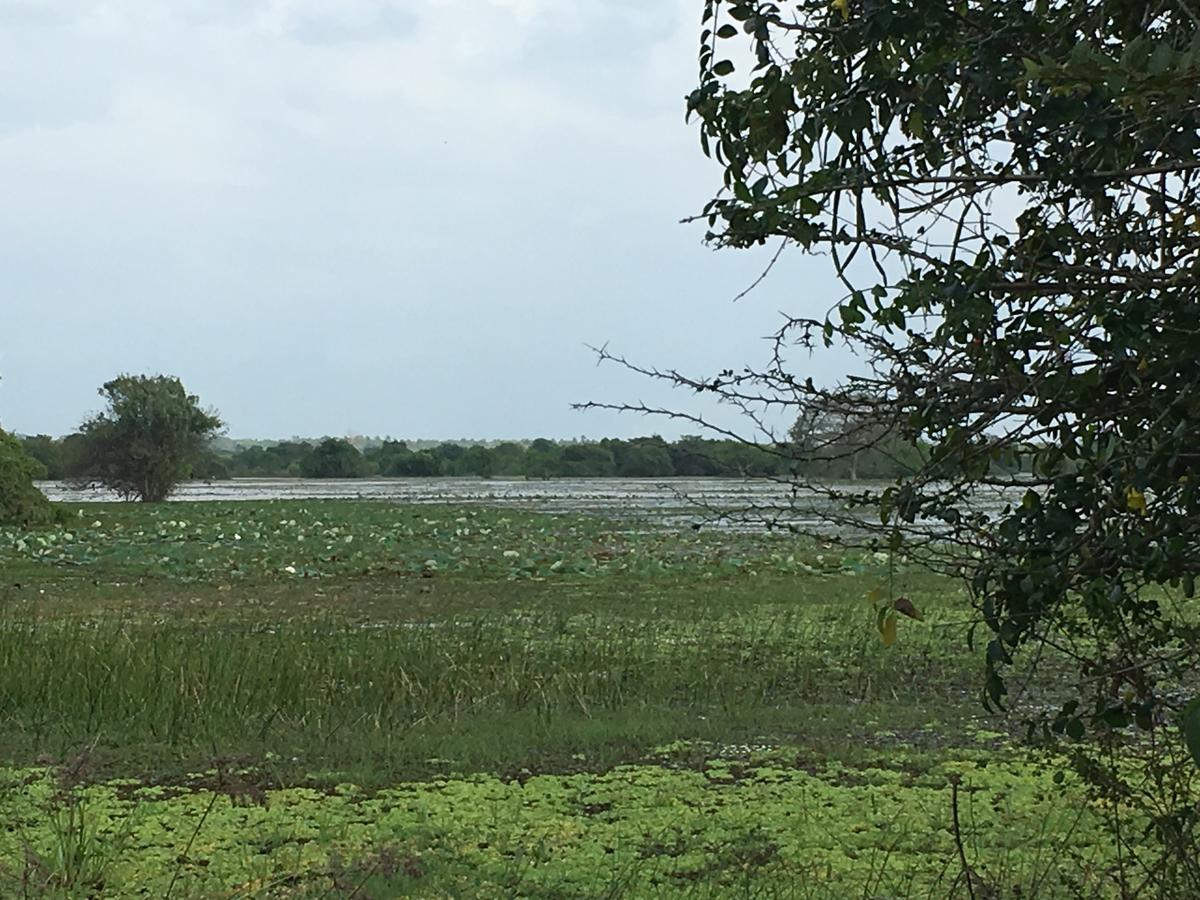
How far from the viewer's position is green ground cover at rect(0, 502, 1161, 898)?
3.65m

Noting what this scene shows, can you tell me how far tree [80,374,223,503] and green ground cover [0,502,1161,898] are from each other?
68.1 feet

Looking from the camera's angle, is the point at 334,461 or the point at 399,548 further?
the point at 334,461

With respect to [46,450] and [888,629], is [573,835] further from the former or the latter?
[46,450]

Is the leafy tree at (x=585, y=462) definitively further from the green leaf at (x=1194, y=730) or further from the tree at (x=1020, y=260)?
the green leaf at (x=1194, y=730)

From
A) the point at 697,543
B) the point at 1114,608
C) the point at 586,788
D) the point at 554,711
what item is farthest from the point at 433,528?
the point at 1114,608

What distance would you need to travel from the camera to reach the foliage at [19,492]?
1959 cm

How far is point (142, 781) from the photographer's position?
492 centimetres

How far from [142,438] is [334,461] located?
2488 cm

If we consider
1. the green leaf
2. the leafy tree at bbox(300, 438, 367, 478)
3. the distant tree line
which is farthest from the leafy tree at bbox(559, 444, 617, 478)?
the green leaf

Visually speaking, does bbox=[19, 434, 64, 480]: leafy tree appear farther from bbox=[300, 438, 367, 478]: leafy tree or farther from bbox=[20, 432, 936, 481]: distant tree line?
bbox=[300, 438, 367, 478]: leafy tree

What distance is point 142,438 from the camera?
31078mm

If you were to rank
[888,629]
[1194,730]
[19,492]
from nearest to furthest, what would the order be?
[1194,730], [888,629], [19,492]

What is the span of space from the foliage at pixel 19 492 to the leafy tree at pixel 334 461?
35.1 meters

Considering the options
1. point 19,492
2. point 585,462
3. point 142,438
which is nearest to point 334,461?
point 585,462
